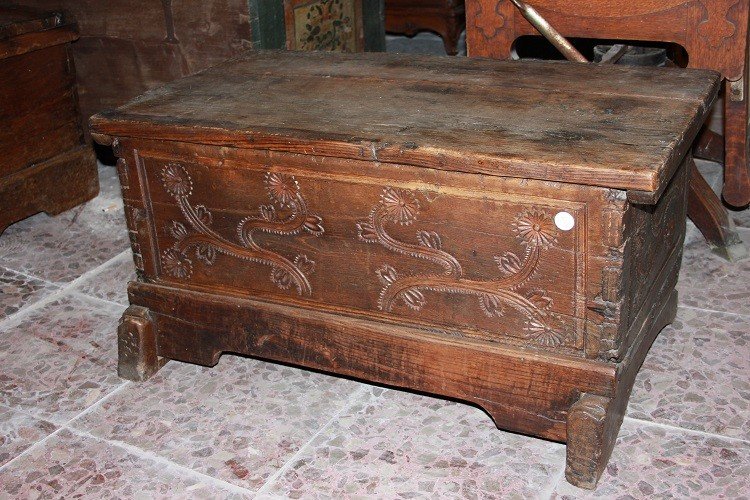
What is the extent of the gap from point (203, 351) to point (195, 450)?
0.85 feet

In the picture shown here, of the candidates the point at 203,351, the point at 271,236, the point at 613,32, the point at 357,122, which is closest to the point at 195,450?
the point at 203,351

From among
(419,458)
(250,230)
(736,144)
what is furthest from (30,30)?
(736,144)

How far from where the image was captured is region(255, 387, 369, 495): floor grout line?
73.6 inches

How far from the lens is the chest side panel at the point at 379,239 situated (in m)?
1.73

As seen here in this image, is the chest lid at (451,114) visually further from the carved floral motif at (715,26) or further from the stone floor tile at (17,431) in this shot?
the stone floor tile at (17,431)

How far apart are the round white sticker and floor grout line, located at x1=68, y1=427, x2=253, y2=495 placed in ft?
2.51

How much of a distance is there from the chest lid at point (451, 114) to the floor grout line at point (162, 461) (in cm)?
63

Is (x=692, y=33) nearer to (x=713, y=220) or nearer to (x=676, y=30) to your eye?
(x=676, y=30)

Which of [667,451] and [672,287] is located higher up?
[672,287]

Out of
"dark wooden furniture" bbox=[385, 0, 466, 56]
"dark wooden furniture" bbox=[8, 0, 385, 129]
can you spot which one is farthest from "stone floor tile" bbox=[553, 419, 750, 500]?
"dark wooden furniture" bbox=[385, 0, 466, 56]

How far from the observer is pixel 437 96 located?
2016 mm

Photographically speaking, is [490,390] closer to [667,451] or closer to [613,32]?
[667,451]

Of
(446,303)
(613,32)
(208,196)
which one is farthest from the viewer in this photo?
(613,32)

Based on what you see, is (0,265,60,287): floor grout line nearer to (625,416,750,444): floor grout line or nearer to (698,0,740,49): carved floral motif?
(625,416,750,444): floor grout line
